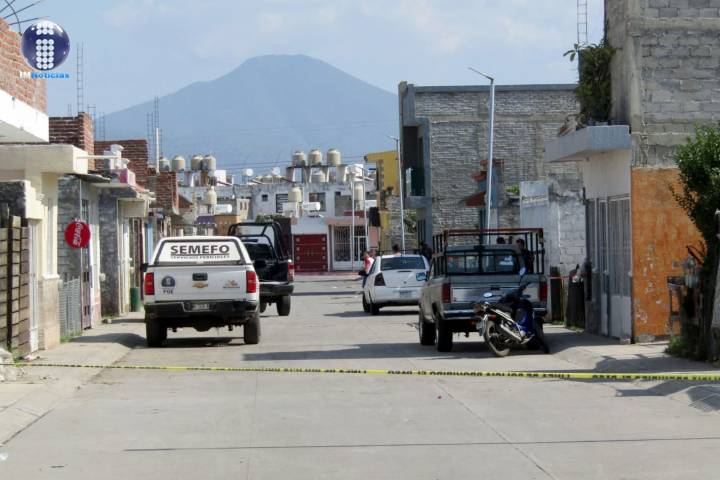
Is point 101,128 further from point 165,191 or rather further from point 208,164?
point 208,164

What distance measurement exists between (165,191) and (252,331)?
2981 cm

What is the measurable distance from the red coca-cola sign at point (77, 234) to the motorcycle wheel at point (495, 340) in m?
11.7

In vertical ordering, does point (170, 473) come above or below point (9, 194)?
below

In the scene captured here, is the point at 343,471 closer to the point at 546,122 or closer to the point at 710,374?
the point at 710,374

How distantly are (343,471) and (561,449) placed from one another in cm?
204

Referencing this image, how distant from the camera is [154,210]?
157 feet

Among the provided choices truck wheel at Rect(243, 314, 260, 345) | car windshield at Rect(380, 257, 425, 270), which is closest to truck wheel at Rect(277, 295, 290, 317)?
car windshield at Rect(380, 257, 425, 270)

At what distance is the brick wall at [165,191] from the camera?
52.5 meters

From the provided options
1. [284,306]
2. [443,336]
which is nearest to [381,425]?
[443,336]

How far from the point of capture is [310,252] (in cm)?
10138

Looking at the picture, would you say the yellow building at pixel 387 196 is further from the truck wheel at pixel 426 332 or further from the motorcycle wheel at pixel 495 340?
the motorcycle wheel at pixel 495 340

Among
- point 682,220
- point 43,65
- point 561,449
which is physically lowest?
point 561,449

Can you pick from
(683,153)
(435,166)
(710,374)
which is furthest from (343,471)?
(435,166)

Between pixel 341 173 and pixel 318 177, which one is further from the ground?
pixel 341 173
